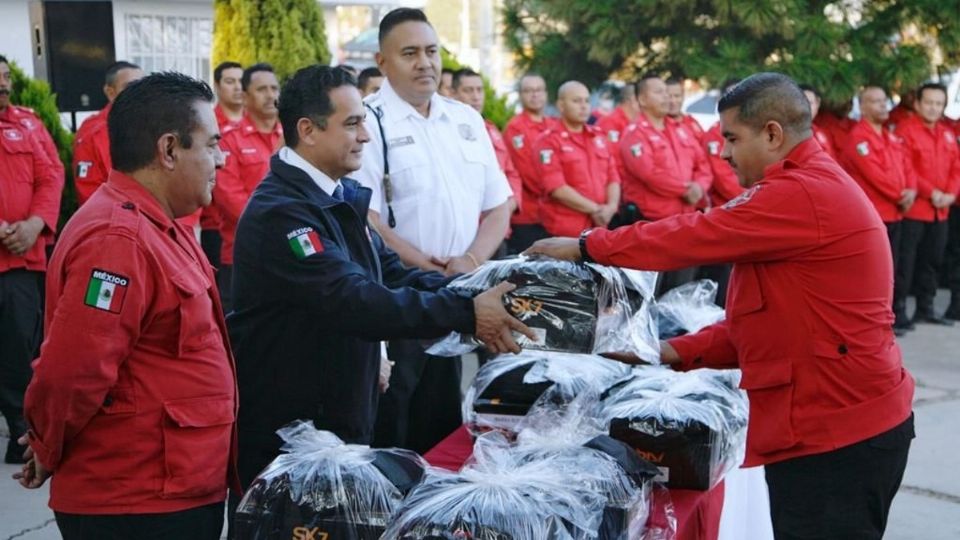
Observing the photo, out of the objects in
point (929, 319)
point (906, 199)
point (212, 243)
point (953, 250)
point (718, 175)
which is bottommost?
point (929, 319)

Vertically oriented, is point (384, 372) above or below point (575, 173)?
above

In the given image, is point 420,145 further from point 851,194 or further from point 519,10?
point 519,10

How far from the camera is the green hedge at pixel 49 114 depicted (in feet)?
24.8

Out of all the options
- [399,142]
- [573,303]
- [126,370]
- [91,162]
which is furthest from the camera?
[91,162]

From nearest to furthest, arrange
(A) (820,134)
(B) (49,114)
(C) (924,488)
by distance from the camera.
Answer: (C) (924,488), (B) (49,114), (A) (820,134)

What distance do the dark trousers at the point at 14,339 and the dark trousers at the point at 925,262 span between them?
7.66 m

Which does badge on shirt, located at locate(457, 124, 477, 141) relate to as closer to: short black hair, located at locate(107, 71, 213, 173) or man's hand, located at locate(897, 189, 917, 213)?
short black hair, located at locate(107, 71, 213, 173)

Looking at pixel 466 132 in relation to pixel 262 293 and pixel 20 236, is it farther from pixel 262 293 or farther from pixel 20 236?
pixel 20 236

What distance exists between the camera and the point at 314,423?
340 centimetres

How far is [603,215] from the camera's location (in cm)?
949

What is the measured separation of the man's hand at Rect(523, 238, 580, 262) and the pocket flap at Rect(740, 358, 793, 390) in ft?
1.95

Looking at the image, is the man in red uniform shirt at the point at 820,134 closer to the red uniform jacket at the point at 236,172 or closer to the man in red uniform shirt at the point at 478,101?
the man in red uniform shirt at the point at 478,101

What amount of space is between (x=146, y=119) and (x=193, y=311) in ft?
1.52

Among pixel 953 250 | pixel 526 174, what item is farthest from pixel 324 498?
pixel 953 250
